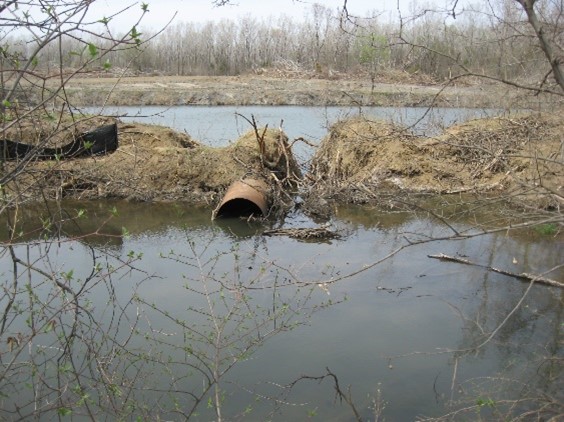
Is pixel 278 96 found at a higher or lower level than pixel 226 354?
higher

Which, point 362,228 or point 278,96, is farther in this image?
point 278,96

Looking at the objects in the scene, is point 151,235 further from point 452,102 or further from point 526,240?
point 452,102

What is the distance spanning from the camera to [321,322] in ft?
21.9

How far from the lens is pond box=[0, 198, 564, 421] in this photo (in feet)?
15.4

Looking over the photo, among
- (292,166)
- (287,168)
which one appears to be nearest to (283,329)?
(287,168)

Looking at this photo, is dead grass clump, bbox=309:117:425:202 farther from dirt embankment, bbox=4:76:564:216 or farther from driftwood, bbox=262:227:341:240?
driftwood, bbox=262:227:341:240

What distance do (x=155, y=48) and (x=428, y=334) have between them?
44.5 metres

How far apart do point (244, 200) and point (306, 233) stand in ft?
6.77

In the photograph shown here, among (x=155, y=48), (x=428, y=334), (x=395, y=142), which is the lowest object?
(x=428, y=334)

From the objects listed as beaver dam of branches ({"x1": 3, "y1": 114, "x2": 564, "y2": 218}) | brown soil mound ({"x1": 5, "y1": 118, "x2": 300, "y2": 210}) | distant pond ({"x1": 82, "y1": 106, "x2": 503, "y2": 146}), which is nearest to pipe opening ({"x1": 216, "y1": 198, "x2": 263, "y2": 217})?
beaver dam of branches ({"x1": 3, "y1": 114, "x2": 564, "y2": 218})

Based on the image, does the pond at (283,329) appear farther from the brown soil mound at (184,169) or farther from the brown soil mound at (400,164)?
the brown soil mound at (400,164)

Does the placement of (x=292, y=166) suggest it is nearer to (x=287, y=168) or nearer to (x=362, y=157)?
(x=287, y=168)

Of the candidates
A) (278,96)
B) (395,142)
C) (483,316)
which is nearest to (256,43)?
(278,96)

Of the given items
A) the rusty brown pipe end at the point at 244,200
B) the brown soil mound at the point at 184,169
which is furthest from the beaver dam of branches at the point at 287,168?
the rusty brown pipe end at the point at 244,200
